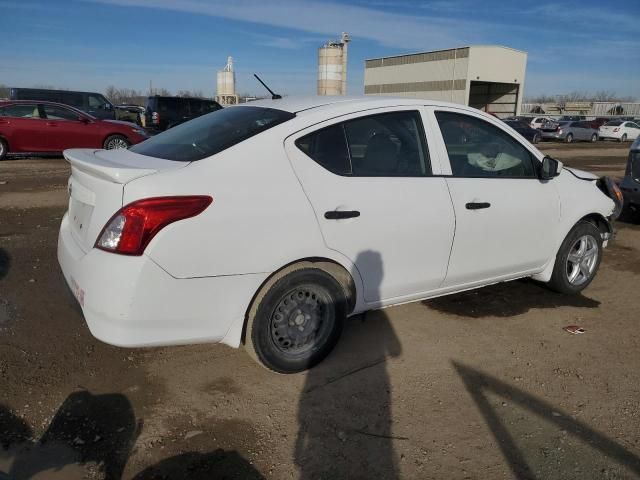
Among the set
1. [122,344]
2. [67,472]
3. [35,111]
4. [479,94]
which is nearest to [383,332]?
[122,344]

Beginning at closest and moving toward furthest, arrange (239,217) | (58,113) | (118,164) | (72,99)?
(239,217)
(118,164)
(58,113)
(72,99)

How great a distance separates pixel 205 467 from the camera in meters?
2.53

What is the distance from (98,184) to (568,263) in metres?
4.00

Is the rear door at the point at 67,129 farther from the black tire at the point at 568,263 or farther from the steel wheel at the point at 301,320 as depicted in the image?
the black tire at the point at 568,263

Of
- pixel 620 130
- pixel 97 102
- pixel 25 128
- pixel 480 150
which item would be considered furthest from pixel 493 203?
pixel 620 130

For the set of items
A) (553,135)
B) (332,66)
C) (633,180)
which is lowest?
(553,135)

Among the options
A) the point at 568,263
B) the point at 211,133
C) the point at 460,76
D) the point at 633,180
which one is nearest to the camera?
the point at 211,133

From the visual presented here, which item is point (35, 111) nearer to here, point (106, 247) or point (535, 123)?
point (106, 247)

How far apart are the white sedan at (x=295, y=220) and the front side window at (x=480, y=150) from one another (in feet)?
0.04

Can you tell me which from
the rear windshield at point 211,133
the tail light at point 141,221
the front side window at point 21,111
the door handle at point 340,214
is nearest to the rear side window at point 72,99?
the front side window at point 21,111

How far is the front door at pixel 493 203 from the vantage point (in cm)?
374

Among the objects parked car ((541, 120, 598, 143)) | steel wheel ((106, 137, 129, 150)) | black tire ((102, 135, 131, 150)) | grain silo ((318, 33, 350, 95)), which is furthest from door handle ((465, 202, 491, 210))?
grain silo ((318, 33, 350, 95))

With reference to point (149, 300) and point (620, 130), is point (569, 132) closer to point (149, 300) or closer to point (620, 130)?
point (620, 130)

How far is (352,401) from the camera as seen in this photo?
309 cm
